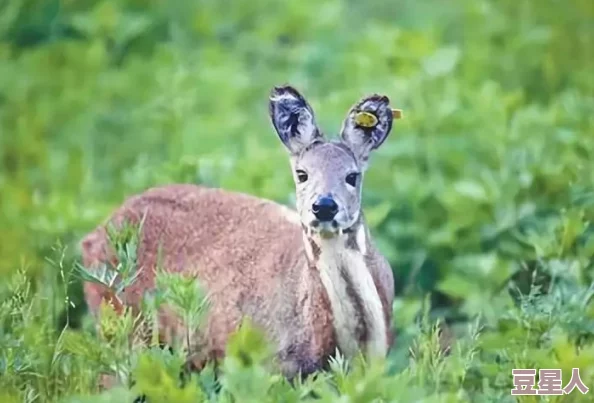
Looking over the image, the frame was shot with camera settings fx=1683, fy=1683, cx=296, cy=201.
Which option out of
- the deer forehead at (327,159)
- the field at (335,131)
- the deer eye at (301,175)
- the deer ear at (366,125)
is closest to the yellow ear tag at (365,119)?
the deer ear at (366,125)

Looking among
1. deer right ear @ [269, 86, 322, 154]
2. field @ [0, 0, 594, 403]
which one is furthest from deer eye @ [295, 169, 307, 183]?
field @ [0, 0, 594, 403]

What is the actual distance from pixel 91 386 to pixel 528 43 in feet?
15.7

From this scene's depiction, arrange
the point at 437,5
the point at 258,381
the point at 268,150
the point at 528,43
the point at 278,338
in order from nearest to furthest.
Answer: the point at 258,381, the point at 278,338, the point at 268,150, the point at 528,43, the point at 437,5

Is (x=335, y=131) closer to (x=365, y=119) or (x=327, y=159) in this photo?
(x=365, y=119)

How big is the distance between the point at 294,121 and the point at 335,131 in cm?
256

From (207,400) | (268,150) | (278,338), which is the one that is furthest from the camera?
(268,150)

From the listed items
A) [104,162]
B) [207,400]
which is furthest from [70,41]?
[207,400]

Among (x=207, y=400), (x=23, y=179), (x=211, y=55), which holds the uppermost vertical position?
(x=211, y=55)

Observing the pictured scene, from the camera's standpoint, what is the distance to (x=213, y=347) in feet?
20.8

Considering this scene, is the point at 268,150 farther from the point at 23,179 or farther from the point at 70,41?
the point at 70,41

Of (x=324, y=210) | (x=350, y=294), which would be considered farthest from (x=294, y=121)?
(x=350, y=294)

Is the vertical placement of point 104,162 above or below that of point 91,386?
above

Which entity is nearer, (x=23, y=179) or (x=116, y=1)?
(x=23, y=179)

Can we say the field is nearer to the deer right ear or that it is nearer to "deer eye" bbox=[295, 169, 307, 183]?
"deer eye" bbox=[295, 169, 307, 183]
